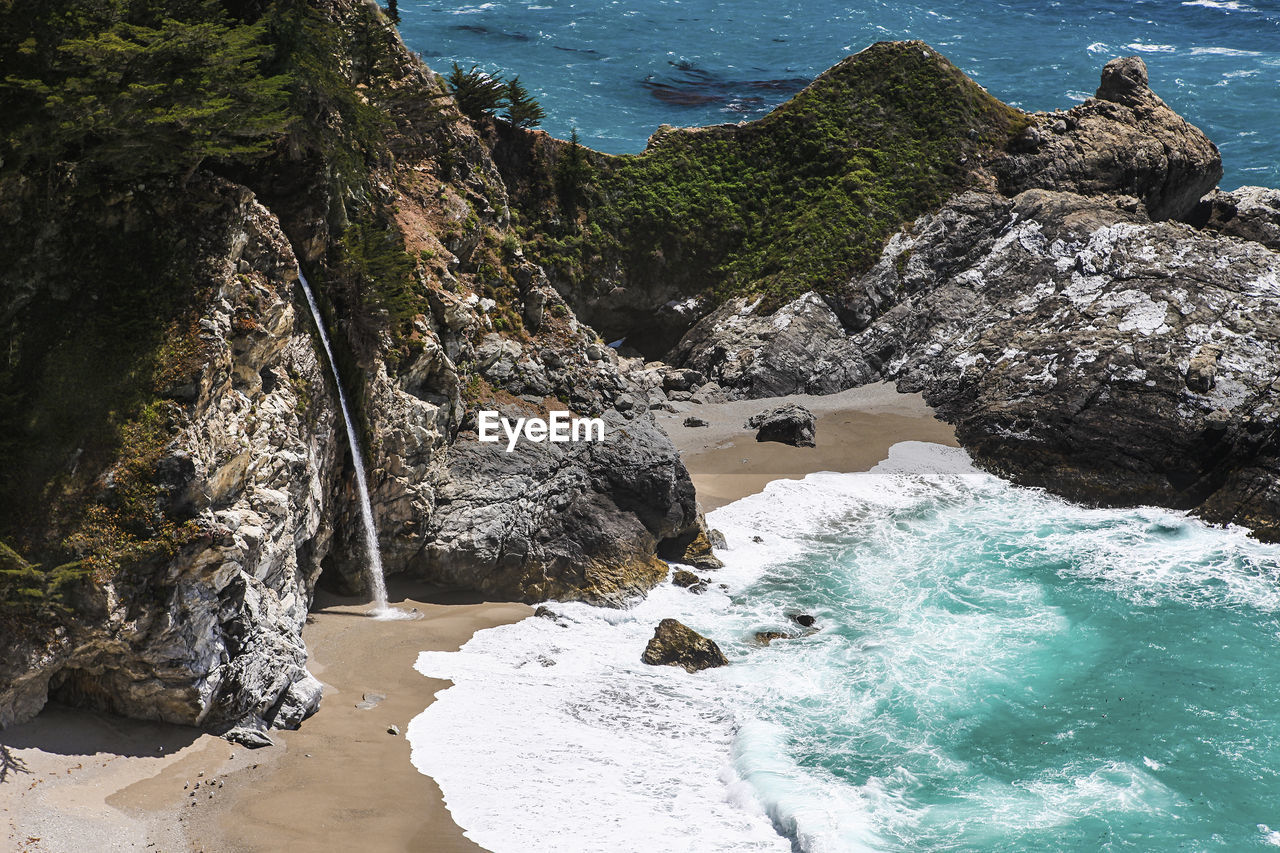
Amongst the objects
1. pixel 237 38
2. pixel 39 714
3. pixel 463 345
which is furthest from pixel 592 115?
pixel 39 714

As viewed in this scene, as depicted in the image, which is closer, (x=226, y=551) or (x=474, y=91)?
(x=226, y=551)

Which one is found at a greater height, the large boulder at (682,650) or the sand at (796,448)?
the sand at (796,448)

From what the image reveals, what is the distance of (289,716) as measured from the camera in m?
16.0

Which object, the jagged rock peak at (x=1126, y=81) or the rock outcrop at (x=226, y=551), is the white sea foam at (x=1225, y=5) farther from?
the rock outcrop at (x=226, y=551)

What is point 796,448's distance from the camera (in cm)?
3309

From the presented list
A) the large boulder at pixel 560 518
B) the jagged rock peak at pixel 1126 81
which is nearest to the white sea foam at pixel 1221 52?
the jagged rock peak at pixel 1126 81

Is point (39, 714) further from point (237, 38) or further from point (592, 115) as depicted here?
point (592, 115)

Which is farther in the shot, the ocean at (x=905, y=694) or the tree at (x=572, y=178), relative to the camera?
the tree at (x=572, y=178)

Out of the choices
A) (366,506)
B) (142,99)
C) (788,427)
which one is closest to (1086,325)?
(788,427)

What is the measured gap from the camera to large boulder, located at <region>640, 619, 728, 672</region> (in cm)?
2023

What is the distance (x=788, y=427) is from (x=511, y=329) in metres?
11.0

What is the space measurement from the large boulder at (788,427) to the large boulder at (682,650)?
45.5 feet

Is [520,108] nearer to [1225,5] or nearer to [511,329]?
[511,329]

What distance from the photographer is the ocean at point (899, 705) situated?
1523 centimetres
